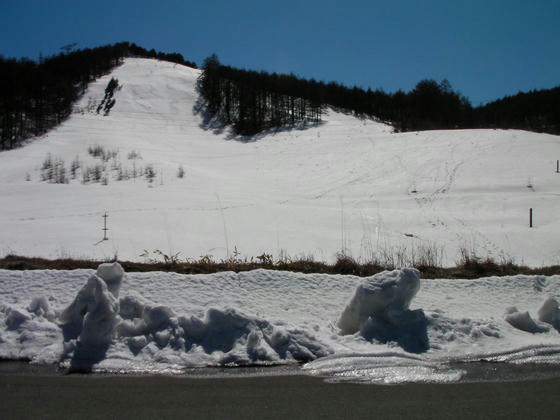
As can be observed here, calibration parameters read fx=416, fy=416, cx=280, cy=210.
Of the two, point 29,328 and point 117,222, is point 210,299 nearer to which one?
point 29,328

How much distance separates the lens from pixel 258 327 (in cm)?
475

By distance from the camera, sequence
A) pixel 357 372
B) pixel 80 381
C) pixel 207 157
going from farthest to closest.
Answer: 1. pixel 207 157
2. pixel 357 372
3. pixel 80 381

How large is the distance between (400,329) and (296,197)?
60.6 ft

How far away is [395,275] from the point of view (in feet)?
17.2

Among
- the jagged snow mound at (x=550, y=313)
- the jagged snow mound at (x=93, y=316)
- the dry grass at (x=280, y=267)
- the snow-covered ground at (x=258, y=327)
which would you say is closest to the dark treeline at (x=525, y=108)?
the dry grass at (x=280, y=267)

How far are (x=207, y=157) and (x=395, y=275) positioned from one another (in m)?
33.4

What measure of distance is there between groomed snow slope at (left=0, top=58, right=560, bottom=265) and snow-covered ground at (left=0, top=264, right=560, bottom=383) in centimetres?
340

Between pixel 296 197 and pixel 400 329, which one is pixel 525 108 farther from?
pixel 400 329

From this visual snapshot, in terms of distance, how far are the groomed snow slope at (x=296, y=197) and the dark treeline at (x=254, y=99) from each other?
10.8 m

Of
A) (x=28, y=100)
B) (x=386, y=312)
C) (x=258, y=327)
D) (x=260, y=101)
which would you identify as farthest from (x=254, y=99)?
(x=258, y=327)

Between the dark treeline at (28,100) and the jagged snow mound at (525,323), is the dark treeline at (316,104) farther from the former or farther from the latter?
the jagged snow mound at (525,323)

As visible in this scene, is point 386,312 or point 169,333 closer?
point 169,333

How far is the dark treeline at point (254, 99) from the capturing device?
54.5 metres

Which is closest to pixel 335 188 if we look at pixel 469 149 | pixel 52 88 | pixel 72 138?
pixel 469 149
